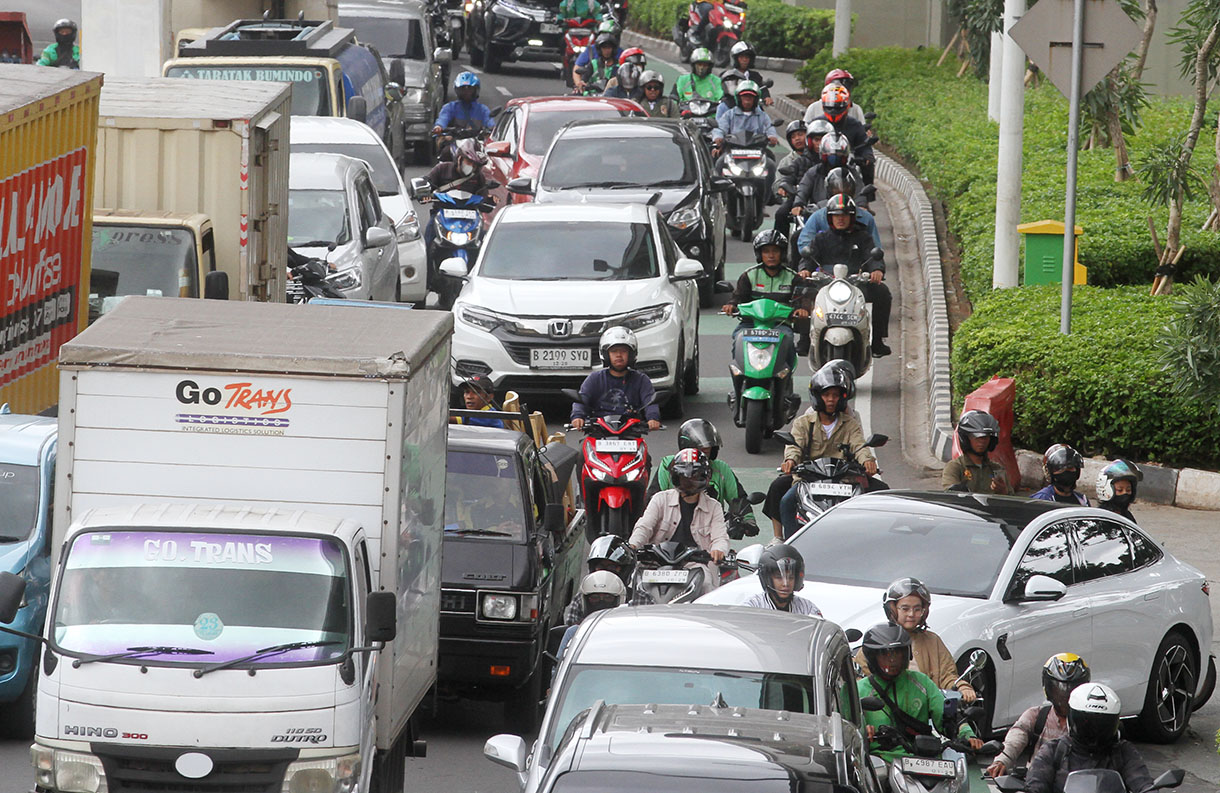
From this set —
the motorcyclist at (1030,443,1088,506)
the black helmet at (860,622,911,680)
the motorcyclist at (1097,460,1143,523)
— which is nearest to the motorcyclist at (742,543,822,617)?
the black helmet at (860,622,911,680)

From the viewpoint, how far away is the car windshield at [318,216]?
19.9 m

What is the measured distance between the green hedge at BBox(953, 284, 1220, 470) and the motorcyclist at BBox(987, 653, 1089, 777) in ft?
21.8

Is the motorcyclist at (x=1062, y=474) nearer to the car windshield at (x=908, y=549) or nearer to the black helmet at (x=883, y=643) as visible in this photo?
the car windshield at (x=908, y=549)

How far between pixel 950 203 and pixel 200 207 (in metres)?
11.9

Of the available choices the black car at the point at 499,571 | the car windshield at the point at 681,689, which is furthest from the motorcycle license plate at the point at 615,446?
the car windshield at the point at 681,689

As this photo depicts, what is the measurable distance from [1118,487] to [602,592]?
352 centimetres

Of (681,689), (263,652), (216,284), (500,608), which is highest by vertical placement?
(216,284)

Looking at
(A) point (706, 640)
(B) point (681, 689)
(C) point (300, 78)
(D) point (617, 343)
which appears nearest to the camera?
(B) point (681, 689)

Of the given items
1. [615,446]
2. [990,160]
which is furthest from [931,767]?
[990,160]

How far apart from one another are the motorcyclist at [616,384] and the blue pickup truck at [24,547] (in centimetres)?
455

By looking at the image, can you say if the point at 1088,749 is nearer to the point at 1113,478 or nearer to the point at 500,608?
the point at 500,608

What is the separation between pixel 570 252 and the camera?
18688 millimetres

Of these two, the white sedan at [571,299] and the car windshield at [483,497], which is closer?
the car windshield at [483,497]

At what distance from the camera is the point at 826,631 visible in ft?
27.8
